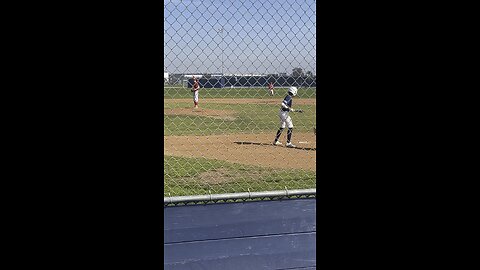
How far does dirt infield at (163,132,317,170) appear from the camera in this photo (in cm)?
623

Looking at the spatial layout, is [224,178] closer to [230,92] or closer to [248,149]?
[248,149]

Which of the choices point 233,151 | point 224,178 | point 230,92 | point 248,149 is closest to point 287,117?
point 248,149

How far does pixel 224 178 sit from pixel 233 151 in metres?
1.96

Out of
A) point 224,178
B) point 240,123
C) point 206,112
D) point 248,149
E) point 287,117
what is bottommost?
point 206,112

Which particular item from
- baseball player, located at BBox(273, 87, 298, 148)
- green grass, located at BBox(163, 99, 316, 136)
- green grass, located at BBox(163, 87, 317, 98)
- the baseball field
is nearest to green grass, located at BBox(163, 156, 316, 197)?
the baseball field

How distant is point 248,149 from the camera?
23.7ft

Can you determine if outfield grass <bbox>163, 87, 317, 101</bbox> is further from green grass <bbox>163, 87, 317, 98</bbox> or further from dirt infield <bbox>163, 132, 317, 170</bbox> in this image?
dirt infield <bbox>163, 132, 317, 170</bbox>


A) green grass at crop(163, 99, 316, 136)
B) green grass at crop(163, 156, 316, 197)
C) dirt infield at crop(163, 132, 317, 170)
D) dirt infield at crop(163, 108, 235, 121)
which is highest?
green grass at crop(163, 156, 316, 197)

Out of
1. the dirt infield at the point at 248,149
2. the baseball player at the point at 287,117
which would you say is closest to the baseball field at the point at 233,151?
the dirt infield at the point at 248,149

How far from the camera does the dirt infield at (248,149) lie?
245 inches

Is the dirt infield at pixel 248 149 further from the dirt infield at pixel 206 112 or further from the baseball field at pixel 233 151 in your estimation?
the dirt infield at pixel 206 112
